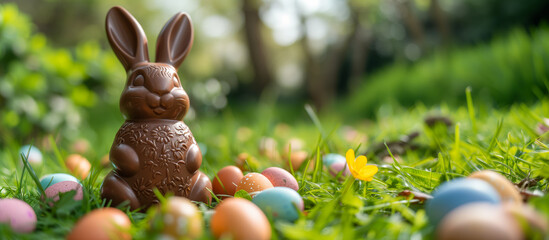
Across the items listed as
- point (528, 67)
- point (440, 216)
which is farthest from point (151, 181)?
point (528, 67)

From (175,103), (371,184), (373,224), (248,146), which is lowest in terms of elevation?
(248,146)

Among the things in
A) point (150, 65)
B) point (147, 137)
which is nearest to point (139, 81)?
point (150, 65)

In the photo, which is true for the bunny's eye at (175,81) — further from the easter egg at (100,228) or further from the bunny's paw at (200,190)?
the easter egg at (100,228)

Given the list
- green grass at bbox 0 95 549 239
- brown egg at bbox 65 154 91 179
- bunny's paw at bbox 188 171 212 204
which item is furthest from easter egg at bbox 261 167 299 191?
brown egg at bbox 65 154 91 179

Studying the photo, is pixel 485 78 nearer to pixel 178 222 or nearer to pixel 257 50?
pixel 178 222

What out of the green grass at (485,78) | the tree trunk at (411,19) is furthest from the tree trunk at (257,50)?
the green grass at (485,78)

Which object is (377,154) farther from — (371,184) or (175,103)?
(175,103)
